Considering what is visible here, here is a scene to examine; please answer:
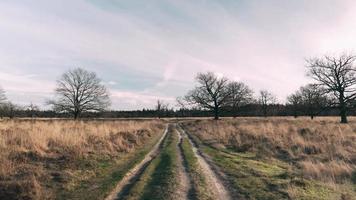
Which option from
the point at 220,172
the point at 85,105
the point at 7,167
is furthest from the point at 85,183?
the point at 85,105

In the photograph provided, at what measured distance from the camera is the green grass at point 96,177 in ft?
26.9

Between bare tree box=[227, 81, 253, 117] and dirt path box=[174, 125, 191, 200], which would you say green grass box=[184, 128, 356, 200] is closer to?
dirt path box=[174, 125, 191, 200]

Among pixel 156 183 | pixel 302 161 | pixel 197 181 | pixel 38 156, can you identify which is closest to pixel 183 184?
pixel 197 181

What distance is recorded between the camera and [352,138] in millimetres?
21766

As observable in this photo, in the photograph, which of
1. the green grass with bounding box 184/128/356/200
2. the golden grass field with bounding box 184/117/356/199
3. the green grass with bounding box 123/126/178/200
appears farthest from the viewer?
the golden grass field with bounding box 184/117/356/199

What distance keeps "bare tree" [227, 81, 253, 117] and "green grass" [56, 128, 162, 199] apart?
194ft

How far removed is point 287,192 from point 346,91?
130 feet

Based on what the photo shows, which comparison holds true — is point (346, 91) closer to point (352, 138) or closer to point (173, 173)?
point (352, 138)

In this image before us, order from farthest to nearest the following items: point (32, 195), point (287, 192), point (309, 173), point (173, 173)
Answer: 1. point (309, 173)
2. point (173, 173)
3. point (287, 192)
4. point (32, 195)

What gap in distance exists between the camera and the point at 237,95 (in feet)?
245

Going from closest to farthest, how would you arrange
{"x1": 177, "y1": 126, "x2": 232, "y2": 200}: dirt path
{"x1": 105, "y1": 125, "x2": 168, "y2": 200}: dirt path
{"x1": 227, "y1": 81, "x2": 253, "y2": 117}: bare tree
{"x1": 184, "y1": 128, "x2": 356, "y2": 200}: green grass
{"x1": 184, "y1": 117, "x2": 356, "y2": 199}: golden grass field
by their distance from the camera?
{"x1": 105, "y1": 125, "x2": 168, "y2": 200}: dirt path
{"x1": 177, "y1": 126, "x2": 232, "y2": 200}: dirt path
{"x1": 184, "y1": 128, "x2": 356, "y2": 200}: green grass
{"x1": 184, "y1": 117, "x2": 356, "y2": 199}: golden grass field
{"x1": 227, "y1": 81, "x2": 253, "y2": 117}: bare tree

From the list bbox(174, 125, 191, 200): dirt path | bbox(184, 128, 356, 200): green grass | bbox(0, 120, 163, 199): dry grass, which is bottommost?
bbox(184, 128, 356, 200): green grass

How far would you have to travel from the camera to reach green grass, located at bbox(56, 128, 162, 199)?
323 inches

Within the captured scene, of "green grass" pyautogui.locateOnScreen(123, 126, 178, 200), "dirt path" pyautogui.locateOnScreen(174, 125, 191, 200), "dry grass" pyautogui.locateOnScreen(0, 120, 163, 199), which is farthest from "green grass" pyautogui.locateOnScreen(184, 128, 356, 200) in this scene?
"dry grass" pyautogui.locateOnScreen(0, 120, 163, 199)
